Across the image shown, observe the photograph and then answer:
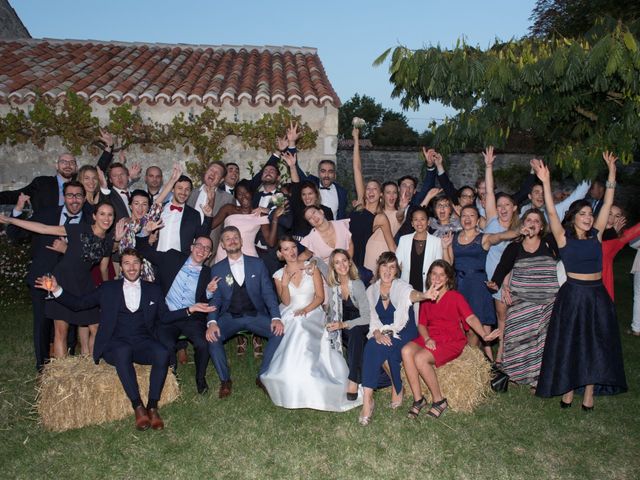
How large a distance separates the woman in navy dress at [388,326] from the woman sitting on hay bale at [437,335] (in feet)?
0.38

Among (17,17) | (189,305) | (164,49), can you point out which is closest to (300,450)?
(189,305)

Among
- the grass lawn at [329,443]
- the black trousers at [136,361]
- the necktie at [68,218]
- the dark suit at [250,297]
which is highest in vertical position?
the necktie at [68,218]

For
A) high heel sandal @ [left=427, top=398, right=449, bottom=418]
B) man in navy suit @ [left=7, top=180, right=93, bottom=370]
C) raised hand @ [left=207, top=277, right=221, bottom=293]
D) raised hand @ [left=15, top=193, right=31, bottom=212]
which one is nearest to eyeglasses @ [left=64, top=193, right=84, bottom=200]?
man in navy suit @ [left=7, top=180, right=93, bottom=370]

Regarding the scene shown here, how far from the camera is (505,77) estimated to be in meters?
5.88

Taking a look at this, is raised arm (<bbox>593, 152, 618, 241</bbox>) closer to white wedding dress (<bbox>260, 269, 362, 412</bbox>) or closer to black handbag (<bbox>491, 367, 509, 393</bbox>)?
black handbag (<bbox>491, 367, 509, 393</bbox>)

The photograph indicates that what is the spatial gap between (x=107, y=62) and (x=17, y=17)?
20.0 ft

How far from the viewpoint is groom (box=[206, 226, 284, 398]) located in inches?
240

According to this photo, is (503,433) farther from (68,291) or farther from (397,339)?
(68,291)

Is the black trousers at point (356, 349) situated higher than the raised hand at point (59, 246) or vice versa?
the raised hand at point (59, 246)

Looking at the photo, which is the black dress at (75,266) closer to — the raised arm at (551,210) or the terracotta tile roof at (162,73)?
the raised arm at (551,210)

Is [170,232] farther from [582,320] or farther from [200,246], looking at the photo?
[582,320]

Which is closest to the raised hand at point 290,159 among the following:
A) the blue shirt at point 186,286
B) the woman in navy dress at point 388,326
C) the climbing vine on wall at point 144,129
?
the blue shirt at point 186,286

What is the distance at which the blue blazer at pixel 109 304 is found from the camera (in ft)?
17.5

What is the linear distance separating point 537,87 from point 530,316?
2329mm
